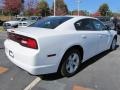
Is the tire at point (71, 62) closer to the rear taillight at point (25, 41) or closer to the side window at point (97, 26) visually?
the rear taillight at point (25, 41)

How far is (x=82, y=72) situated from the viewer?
589 cm

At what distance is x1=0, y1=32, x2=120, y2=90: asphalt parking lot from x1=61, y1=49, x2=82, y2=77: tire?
140 mm

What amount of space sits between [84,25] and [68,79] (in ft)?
5.49

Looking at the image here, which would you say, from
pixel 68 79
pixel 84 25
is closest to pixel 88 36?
pixel 84 25

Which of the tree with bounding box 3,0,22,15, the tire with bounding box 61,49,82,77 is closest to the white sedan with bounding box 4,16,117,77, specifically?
the tire with bounding box 61,49,82,77

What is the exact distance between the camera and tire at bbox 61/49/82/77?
207 inches

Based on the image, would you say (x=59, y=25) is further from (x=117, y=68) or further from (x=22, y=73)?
(x=117, y=68)

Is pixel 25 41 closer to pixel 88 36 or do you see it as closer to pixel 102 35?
pixel 88 36

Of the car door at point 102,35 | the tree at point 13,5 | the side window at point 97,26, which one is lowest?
the car door at point 102,35

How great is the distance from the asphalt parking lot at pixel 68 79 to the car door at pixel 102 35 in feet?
2.57

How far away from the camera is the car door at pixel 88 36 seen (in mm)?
5754

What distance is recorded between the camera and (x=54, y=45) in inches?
188

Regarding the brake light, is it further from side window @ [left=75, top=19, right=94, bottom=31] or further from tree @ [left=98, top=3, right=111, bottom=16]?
tree @ [left=98, top=3, right=111, bottom=16]

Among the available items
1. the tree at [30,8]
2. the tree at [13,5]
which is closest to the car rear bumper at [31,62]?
the tree at [13,5]
